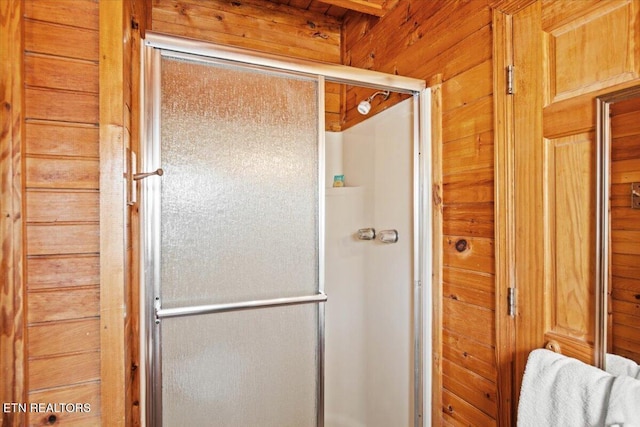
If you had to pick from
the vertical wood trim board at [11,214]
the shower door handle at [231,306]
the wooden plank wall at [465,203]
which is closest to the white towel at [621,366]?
the wooden plank wall at [465,203]

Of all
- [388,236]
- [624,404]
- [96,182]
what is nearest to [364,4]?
[388,236]

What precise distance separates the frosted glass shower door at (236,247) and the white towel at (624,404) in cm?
84

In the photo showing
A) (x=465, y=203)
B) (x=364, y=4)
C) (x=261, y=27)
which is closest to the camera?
(x=465, y=203)

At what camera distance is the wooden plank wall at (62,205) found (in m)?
0.87

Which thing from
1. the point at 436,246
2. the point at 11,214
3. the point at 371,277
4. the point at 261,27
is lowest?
the point at 371,277

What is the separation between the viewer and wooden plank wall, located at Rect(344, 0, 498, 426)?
120 centimetres

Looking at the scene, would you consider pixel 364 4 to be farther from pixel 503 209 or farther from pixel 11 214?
pixel 11 214

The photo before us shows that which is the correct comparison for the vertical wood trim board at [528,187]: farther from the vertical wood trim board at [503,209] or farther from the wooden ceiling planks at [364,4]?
the wooden ceiling planks at [364,4]

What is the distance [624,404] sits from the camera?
760 mm

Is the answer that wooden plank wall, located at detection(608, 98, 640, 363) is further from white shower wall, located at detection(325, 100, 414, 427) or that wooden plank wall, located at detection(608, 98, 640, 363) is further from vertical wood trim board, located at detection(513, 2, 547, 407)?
white shower wall, located at detection(325, 100, 414, 427)

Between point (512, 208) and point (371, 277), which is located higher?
point (512, 208)

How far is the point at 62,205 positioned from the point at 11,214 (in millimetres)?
101

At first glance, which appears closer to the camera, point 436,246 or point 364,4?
point 436,246

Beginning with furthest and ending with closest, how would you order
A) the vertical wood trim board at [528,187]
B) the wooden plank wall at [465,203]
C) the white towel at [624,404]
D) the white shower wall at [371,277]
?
1. the white shower wall at [371,277]
2. the wooden plank wall at [465,203]
3. the vertical wood trim board at [528,187]
4. the white towel at [624,404]
